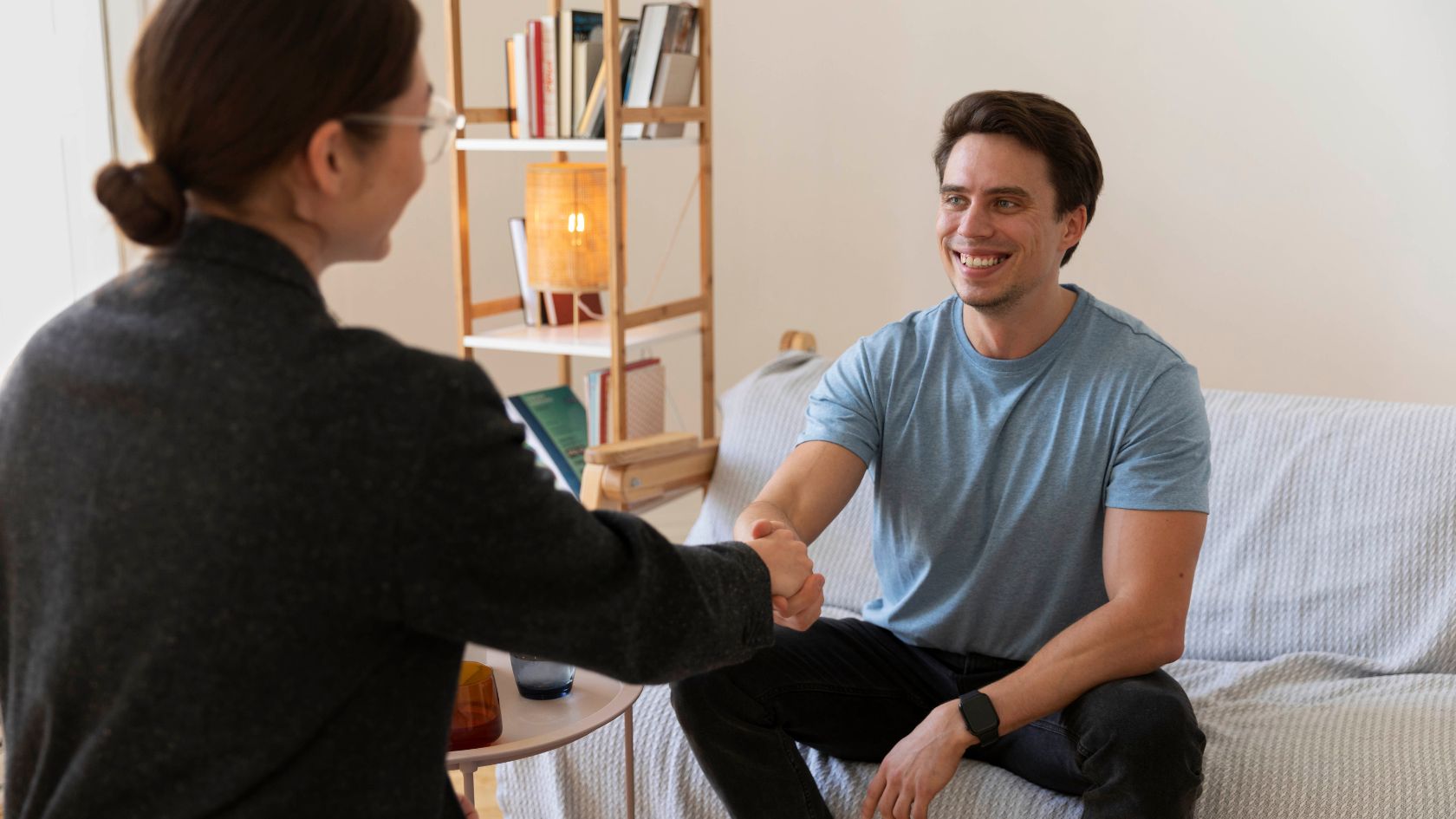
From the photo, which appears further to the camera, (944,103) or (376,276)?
(376,276)

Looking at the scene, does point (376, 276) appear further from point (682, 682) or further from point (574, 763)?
point (682, 682)

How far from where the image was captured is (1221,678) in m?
1.98

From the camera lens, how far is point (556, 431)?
2748 millimetres

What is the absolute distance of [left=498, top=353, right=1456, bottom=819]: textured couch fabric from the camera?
169 centimetres

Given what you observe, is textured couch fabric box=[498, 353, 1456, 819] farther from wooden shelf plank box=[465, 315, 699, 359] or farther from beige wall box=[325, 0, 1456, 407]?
wooden shelf plank box=[465, 315, 699, 359]

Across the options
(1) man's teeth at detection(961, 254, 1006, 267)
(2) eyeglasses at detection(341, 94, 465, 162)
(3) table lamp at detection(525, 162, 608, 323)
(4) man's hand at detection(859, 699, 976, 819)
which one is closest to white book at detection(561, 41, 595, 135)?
(3) table lamp at detection(525, 162, 608, 323)

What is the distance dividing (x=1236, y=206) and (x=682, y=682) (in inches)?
67.6

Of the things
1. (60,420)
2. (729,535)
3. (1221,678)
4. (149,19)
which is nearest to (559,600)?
(60,420)

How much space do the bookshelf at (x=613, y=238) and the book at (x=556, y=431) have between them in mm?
118

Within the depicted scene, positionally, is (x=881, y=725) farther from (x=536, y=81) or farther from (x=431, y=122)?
(x=536, y=81)

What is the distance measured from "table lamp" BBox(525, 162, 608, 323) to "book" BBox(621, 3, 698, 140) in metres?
0.15

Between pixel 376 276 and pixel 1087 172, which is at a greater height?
pixel 1087 172

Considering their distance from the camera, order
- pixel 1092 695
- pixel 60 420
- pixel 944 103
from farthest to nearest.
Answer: pixel 944 103, pixel 1092 695, pixel 60 420

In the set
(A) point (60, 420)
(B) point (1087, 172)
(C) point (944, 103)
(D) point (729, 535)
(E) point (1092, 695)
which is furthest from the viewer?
(C) point (944, 103)
